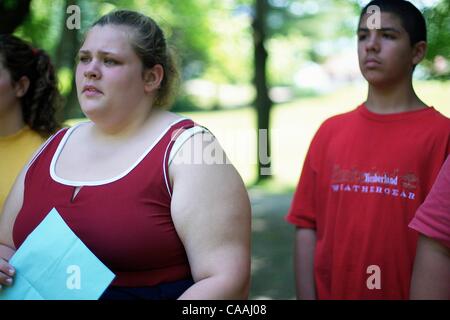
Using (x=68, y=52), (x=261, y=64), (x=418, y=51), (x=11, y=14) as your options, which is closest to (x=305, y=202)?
(x=418, y=51)

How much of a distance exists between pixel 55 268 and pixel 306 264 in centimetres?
136

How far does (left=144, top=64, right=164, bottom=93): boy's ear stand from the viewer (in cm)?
225

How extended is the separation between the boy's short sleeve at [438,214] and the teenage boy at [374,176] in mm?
894

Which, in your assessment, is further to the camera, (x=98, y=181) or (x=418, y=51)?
(x=418, y=51)

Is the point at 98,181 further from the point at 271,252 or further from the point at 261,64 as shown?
the point at 261,64

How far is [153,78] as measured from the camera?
228cm

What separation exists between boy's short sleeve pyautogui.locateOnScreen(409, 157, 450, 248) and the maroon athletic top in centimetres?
77

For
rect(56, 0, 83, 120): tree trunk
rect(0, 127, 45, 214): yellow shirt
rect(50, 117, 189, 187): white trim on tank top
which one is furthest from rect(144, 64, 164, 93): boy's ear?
rect(56, 0, 83, 120): tree trunk

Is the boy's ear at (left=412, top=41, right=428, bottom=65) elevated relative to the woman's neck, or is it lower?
elevated

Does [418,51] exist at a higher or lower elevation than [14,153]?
higher

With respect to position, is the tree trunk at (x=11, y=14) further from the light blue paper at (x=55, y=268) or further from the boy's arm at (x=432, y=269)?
the boy's arm at (x=432, y=269)

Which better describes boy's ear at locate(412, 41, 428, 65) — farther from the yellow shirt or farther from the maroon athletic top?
the yellow shirt

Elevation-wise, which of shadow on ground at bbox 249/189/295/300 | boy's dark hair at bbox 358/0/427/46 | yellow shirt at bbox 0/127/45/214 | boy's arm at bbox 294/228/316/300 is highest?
boy's dark hair at bbox 358/0/427/46

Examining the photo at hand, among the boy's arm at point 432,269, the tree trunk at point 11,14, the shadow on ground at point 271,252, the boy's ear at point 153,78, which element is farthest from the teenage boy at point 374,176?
the shadow on ground at point 271,252
